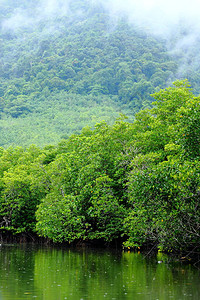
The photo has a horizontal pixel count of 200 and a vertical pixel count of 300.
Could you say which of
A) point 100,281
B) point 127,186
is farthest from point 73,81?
point 100,281

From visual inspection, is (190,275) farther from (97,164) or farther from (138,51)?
(138,51)

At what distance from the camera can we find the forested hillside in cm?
12538

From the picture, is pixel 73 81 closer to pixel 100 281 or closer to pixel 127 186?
pixel 127 186

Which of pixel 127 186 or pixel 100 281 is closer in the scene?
pixel 100 281

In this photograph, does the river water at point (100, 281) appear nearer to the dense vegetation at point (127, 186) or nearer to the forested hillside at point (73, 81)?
the dense vegetation at point (127, 186)

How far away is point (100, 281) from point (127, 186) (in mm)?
15050

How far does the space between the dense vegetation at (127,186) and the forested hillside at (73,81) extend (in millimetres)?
67153

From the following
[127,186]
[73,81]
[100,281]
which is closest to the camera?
[100,281]

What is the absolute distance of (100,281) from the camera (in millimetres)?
14484

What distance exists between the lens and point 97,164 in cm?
2964

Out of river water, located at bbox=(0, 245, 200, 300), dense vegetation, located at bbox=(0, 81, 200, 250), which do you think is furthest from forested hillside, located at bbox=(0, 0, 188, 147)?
river water, located at bbox=(0, 245, 200, 300)

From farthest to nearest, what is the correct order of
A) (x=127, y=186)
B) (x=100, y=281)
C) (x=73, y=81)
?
(x=73, y=81)
(x=127, y=186)
(x=100, y=281)

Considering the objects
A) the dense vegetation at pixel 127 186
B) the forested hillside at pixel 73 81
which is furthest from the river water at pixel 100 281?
the forested hillside at pixel 73 81

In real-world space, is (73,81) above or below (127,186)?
above
